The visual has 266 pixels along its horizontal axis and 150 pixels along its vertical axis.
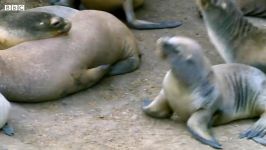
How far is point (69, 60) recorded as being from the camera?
19.5 feet

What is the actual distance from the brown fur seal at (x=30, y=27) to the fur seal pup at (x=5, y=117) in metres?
1.06

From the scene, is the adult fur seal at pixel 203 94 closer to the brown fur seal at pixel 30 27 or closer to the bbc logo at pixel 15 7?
the brown fur seal at pixel 30 27

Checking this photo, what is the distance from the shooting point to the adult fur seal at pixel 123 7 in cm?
739

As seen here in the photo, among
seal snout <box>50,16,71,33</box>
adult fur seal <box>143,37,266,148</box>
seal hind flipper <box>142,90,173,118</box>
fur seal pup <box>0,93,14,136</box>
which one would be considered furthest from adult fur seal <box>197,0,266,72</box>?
fur seal pup <box>0,93,14,136</box>

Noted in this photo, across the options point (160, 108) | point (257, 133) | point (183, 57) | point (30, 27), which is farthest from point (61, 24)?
point (257, 133)

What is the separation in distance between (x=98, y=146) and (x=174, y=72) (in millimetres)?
738

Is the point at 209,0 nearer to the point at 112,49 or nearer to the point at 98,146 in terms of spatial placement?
the point at 112,49

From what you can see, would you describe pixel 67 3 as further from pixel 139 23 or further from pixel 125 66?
pixel 125 66

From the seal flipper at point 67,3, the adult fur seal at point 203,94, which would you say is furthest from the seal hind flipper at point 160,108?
the seal flipper at point 67,3

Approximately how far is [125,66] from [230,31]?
37.8 inches

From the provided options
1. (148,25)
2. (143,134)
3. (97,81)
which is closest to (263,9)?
(148,25)

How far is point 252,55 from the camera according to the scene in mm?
6238

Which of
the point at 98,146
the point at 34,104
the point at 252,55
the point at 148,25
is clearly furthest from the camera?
the point at 148,25

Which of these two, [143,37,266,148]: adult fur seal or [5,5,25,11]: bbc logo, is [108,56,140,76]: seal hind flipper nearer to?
[143,37,266,148]: adult fur seal
